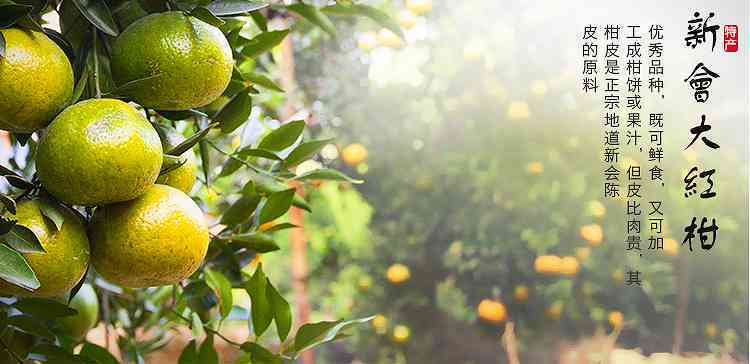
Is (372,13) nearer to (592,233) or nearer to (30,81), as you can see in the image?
(30,81)

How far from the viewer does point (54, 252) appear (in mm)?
290

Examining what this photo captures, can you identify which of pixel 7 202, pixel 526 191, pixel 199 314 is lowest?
pixel 526 191

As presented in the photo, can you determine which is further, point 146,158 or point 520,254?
point 520,254

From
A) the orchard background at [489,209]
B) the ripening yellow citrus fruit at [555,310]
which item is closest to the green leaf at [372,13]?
the orchard background at [489,209]

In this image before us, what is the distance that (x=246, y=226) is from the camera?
48cm

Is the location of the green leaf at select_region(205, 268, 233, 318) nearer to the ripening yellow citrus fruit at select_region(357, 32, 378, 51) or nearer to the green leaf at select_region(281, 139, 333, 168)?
the green leaf at select_region(281, 139, 333, 168)

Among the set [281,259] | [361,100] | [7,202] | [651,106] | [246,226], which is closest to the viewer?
[7,202]

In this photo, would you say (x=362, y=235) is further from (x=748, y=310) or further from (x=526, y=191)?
(x=748, y=310)

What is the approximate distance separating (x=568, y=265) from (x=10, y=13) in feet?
4.17

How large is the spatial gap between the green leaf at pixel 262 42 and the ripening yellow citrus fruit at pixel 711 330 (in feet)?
4.19

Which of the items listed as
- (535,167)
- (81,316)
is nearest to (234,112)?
(81,316)

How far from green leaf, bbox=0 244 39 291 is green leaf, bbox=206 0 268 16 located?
13 centimetres

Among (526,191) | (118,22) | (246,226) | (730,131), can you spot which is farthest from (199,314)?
(730,131)

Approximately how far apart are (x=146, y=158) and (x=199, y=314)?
0.23 m
